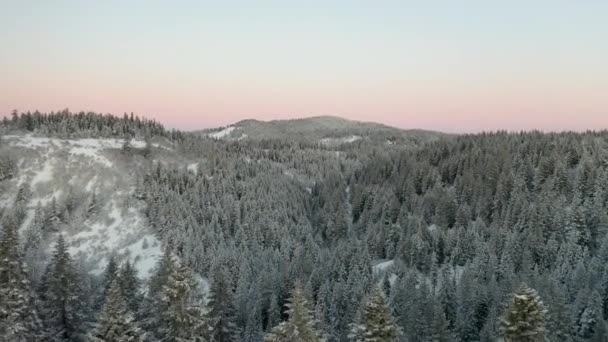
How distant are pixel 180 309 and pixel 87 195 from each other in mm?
102727

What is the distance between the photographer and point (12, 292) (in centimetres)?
4378

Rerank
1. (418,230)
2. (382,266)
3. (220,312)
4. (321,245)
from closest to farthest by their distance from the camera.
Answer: (220,312) → (382,266) → (418,230) → (321,245)

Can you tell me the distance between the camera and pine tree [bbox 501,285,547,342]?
92.8 feet

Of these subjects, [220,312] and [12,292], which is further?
[220,312]

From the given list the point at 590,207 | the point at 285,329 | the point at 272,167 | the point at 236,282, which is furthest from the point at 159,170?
the point at 285,329

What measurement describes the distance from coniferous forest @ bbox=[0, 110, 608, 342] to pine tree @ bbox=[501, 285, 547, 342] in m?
0.08

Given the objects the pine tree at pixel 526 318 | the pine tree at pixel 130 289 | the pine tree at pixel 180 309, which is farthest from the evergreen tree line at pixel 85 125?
the pine tree at pixel 526 318

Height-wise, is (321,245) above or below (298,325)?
below

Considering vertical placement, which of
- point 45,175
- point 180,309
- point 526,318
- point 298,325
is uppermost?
point 45,175

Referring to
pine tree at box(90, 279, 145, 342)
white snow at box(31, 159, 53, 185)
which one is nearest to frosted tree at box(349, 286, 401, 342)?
pine tree at box(90, 279, 145, 342)

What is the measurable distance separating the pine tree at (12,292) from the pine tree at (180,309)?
55.3 ft

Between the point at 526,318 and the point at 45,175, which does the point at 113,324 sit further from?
the point at 45,175

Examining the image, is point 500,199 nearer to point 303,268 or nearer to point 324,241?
Result: point 324,241

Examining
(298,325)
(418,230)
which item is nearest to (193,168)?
(418,230)
